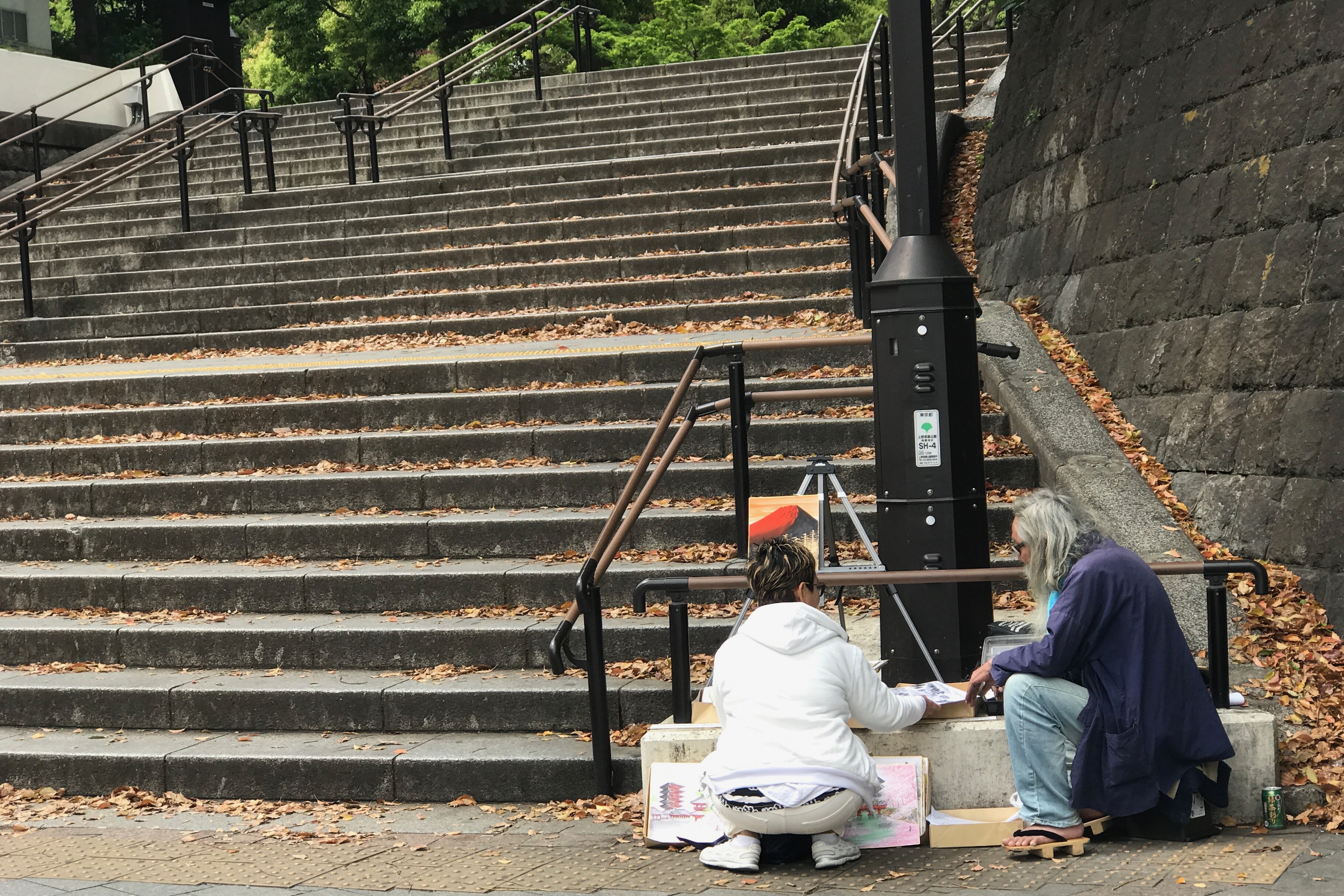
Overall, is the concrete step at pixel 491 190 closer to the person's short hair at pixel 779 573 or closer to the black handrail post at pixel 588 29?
the black handrail post at pixel 588 29

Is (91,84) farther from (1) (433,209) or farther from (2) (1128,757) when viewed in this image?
(2) (1128,757)

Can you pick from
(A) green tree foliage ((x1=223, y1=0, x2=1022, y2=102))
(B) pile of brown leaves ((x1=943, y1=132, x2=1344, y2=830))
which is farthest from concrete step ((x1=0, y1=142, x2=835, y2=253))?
(A) green tree foliage ((x1=223, y1=0, x2=1022, y2=102))

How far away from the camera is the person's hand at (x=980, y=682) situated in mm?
4582

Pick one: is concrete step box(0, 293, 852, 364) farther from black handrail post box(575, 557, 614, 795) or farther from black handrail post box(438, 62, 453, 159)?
black handrail post box(575, 557, 614, 795)

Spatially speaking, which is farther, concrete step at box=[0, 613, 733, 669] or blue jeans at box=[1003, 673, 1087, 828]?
concrete step at box=[0, 613, 733, 669]

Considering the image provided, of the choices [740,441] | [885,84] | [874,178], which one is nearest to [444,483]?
[740,441]

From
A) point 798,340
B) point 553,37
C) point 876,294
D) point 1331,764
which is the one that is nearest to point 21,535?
point 798,340

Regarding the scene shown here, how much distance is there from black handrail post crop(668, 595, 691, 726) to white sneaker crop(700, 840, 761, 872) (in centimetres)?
62

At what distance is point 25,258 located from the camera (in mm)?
11969

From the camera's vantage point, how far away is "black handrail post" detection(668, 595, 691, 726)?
4.93 m

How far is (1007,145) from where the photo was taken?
10562mm

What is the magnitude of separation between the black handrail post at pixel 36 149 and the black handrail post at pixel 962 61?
10.9m

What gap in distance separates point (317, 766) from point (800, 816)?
8.14 feet

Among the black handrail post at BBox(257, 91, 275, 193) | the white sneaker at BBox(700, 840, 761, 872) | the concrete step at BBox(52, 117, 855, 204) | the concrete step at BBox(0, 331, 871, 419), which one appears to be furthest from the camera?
the black handrail post at BBox(257, 91, 275, 193)
